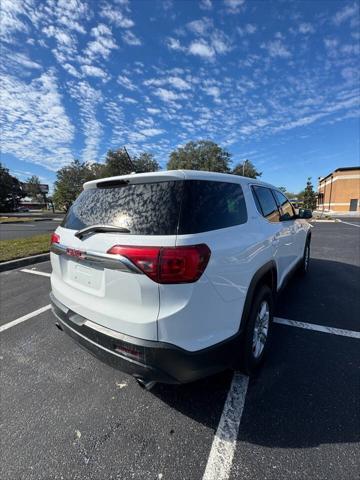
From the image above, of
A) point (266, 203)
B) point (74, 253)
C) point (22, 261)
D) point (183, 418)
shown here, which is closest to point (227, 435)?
point (183, 418)

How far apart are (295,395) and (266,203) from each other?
199 centimetres

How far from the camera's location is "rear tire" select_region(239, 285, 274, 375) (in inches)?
84.6

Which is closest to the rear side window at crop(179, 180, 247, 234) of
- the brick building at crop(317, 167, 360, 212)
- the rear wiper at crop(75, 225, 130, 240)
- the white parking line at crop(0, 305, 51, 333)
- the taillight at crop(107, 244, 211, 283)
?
the taillight at crop(107, 244, 211, 283)

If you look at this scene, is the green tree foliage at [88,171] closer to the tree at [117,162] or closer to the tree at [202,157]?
the tree at [117,162]

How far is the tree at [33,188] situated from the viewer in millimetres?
89312

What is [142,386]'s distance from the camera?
233cm

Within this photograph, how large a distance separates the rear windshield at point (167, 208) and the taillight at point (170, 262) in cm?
13

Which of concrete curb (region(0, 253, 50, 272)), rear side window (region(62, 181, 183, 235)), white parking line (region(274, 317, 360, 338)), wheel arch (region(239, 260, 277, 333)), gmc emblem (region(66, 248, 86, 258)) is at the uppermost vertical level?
rear side window (region(62, 181, 183, 235))

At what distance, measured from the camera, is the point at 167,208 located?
1738 millimetres

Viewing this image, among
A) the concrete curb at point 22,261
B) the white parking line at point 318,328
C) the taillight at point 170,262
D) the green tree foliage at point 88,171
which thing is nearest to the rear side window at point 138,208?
the taillight at point 170,262

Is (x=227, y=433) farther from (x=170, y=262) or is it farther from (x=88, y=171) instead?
(x=88, y=171)

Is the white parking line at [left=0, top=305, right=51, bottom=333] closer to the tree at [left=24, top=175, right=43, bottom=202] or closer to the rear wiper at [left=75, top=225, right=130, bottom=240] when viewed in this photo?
the rear wiper at [left=75, top=225, right=130, bottom=240]

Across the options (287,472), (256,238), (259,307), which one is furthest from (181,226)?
(287,472)

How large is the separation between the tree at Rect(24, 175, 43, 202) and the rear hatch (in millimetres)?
99513
